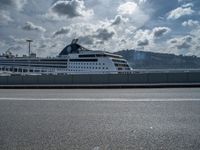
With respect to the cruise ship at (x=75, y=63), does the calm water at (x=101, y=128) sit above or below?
below

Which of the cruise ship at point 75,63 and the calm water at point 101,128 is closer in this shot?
the calm water at point 101,128

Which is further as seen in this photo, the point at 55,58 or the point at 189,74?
the point at 55,58

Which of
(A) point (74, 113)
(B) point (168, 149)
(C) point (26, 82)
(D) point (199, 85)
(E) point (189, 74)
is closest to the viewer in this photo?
(B) point (168, 149)

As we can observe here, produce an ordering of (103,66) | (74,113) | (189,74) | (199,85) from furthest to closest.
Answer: (103,66) → (189,74) → (199,85) → (74,113)

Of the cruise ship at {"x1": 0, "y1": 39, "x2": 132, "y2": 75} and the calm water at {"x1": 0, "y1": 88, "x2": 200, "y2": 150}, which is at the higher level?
the cruise ship at {"x1": 0, "y1": 39, "x2": 132, "y2": 75}

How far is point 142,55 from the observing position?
91750 millimetres

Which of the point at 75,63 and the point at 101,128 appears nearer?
the point at 101,128

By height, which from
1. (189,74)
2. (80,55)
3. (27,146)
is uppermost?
(80,55)

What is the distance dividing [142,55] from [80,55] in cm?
4704

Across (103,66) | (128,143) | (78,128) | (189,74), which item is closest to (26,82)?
(189,74)

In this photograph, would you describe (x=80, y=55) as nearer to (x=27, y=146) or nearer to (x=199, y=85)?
(x=199, y=85)

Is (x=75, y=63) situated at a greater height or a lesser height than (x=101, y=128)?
greater

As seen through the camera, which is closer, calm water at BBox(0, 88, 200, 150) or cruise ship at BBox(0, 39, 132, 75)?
calm water at BBox(0, 88, 200, 150)

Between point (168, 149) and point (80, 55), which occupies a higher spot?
point (80, 55)
